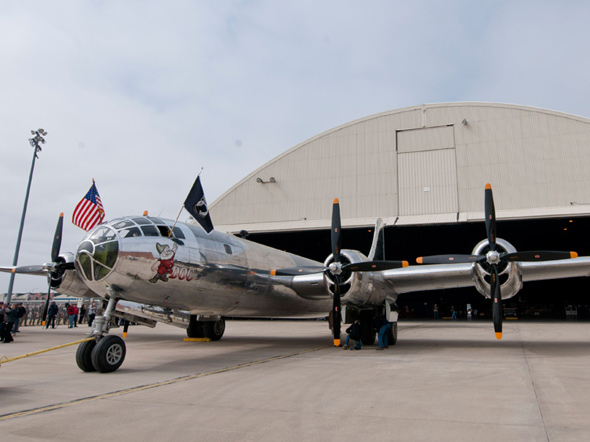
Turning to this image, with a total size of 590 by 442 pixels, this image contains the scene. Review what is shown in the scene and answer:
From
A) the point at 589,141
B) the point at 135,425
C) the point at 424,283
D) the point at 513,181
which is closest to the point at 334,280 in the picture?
the point at 424,283

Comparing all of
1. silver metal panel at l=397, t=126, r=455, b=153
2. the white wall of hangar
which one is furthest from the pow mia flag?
silver metal panel at l=397, t=126, r=455, b=153

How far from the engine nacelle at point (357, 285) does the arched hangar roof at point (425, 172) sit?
45.5 feet

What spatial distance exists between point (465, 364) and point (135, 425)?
25.8ft

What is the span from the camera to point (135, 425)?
518cm

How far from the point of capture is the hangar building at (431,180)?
A: 2722 cm

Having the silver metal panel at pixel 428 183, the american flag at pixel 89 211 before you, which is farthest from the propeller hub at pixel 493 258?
the silver metal panel at pixel 428 183

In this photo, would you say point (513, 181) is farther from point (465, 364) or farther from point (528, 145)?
point (465, 364)

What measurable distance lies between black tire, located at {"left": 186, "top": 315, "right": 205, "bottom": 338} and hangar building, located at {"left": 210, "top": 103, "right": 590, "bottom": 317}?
46.0ft

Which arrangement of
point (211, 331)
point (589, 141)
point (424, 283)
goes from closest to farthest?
point (424, 283) < point (211, 331) < point (589, 141)

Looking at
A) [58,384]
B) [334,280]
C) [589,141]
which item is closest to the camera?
[58,384]

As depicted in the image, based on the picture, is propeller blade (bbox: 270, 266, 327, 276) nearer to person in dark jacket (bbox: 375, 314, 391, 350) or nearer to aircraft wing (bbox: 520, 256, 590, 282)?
person in dark jacket (bbox: 375, 314, 391, 350)

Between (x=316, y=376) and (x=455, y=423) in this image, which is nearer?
(x=455, y=423)

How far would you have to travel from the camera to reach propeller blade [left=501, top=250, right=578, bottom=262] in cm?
1173

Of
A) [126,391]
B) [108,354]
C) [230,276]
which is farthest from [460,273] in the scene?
[126,391]
